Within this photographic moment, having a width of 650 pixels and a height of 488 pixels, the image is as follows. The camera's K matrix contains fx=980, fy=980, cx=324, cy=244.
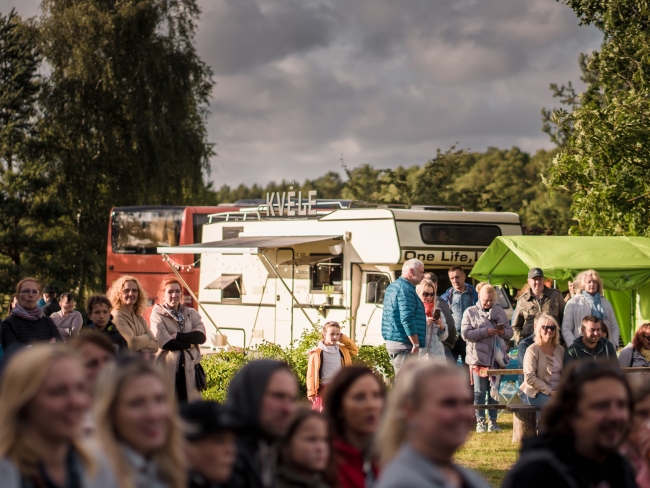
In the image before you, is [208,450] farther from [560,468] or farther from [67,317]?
[67,317]

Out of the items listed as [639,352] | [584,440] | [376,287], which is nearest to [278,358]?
[376,287]

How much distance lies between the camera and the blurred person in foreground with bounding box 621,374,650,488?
4.13 meters

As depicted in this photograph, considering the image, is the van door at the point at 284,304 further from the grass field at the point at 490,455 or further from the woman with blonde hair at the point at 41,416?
the woman with blonde hair at the point at 41,416

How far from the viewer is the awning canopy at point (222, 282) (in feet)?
65.3

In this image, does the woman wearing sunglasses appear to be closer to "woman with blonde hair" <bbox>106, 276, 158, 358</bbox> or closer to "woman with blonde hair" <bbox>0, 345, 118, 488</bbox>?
"woman with blonde hair" <bbox>106, 276, 158, 358</bbox>

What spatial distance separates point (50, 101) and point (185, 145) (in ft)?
16.6

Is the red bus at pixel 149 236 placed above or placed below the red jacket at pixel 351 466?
above

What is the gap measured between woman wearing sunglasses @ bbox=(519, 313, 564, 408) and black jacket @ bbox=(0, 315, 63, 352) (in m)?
4.57

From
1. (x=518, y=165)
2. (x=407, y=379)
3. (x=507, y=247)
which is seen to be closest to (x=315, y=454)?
(x=407, y=379)

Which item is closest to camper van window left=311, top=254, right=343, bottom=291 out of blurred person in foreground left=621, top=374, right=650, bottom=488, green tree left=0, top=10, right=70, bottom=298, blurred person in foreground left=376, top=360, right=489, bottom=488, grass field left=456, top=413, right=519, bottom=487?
grass field left=456, top=413, right=519, bottom=487

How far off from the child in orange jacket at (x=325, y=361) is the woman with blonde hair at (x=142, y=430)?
279 inches

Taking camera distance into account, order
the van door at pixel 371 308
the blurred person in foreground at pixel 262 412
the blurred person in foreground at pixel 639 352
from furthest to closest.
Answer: the van door at pixel 371 308 → the blurred person in foreground at pixel 639 352 → the blurred person in foreground at pixel 262 412

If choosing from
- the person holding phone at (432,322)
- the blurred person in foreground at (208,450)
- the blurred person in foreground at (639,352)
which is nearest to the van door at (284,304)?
the person holding phone at (432,322)

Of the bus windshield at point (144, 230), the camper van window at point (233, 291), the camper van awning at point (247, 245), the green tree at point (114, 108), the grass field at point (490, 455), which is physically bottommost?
the grass field at point (490, 455)
